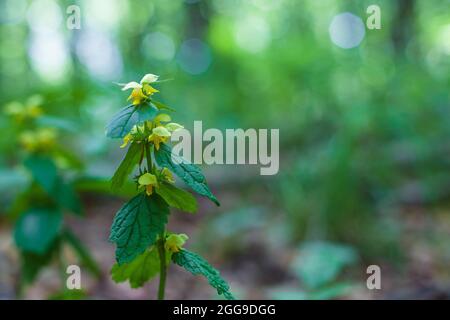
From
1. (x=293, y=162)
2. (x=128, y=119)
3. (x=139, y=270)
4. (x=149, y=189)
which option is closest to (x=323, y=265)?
(x=139, y=270)

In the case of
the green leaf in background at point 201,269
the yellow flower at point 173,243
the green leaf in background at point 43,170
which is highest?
the green leaf in background at point 43,170

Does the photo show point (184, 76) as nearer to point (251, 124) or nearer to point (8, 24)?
point (251, 124)

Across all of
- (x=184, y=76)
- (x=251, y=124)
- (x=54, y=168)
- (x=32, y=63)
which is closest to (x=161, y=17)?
(x=32, y=63)

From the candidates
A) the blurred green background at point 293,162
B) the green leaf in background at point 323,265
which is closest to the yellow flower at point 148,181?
the blurred green background at point 293,162

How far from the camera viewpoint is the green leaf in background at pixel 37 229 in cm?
150

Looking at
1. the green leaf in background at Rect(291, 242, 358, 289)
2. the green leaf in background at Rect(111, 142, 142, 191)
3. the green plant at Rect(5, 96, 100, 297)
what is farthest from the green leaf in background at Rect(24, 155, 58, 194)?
the green leaf in background at Rect(291, 242, 358, 289)

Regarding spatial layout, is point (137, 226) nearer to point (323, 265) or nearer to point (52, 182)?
point (52, 182)

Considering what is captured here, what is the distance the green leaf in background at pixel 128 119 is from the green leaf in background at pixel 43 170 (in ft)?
2.51

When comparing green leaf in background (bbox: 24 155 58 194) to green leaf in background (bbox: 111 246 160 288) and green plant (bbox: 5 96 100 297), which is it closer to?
green plant (bbox: 5 96 100 297)

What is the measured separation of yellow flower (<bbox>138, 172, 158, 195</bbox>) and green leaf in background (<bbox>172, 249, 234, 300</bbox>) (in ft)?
0.52

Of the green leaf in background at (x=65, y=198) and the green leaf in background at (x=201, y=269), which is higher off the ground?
the green leaf in background at (x=65, y=198)

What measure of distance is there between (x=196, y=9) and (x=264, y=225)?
467 cm

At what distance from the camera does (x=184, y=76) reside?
547 centimetres

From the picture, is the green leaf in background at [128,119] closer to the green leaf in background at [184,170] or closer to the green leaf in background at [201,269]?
the green leaf in background at [184,170]
